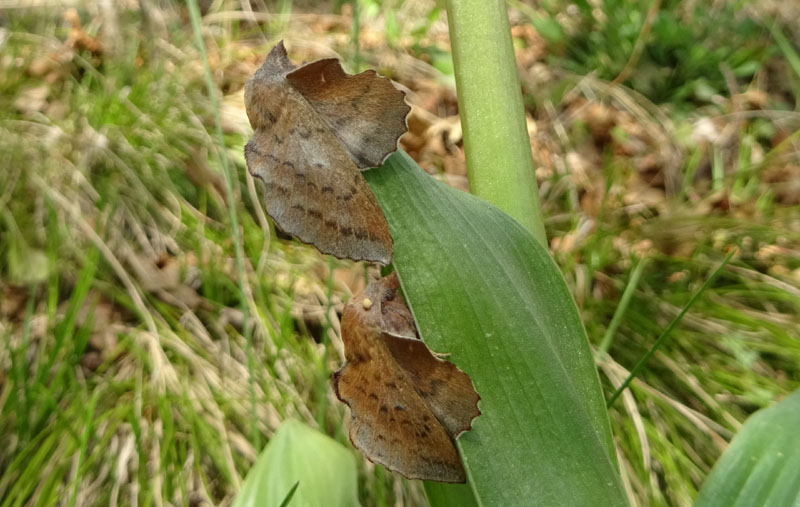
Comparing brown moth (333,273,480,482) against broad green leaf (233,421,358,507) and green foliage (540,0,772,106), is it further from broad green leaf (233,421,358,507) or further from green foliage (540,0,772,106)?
green foliage (540,0,772,106)

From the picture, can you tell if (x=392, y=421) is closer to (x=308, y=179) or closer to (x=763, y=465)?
(x=308, y=179)

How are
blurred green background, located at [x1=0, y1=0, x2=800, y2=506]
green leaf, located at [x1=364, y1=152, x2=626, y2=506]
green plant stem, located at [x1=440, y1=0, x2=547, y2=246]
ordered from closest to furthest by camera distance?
green leaf, located at [x1=364, y1=152, x2=626, y2=506] < green plant stem, located at [x1=440, y1=0, x2=547, y2=246] < blurred green background, located at [x1=0, y1=0, x2=800, y2=506]

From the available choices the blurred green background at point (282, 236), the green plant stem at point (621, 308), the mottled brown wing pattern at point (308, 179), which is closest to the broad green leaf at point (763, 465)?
the mottled brown wing pattern at point (308, 179)

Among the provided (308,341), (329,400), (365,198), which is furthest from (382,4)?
(365,198)

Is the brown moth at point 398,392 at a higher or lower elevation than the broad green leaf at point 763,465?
higher

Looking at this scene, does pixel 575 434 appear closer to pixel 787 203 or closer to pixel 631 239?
pixel 631 239

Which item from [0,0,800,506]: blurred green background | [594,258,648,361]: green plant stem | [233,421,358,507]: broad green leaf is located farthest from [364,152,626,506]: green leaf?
[594,258,648,361]: green plant stem

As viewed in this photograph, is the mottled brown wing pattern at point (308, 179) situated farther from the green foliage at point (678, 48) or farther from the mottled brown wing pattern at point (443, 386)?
the green foliage at point (678, 48)
